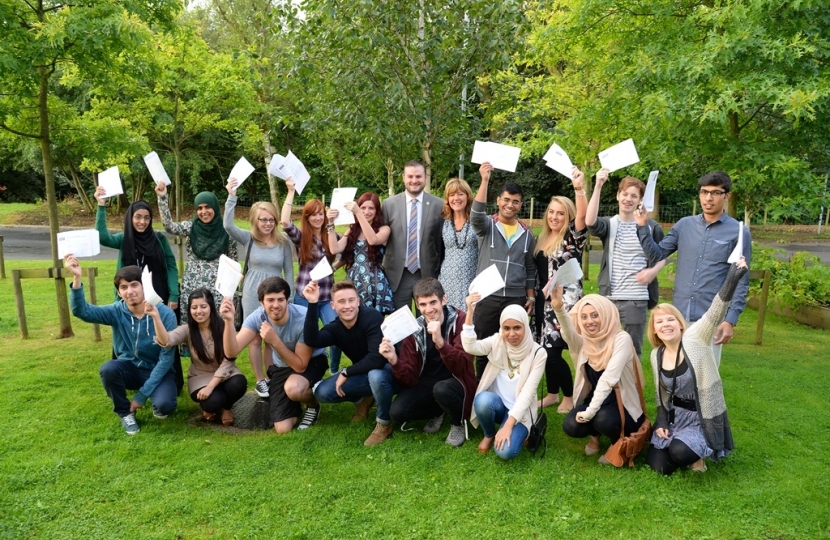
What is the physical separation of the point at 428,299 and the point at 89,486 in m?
2.46

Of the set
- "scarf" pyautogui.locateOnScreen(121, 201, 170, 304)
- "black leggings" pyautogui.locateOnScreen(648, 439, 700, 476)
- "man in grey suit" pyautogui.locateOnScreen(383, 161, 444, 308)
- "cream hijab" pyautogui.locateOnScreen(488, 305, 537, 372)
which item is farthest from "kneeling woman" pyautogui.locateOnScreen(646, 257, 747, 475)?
"scarf" pyautogui.locateOnScreen(121, 201, 170, 304)

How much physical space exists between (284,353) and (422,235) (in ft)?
5.03

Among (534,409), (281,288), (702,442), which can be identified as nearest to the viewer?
(702,442)

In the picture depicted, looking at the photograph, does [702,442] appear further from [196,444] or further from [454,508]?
[196,444]

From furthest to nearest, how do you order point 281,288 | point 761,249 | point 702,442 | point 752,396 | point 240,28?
point 240,28
point 761,249
point 752,396
point 281,288
point 702,442

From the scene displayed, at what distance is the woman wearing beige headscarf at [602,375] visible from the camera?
3904 mm

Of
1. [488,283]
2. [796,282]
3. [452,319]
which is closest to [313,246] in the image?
[452,319]

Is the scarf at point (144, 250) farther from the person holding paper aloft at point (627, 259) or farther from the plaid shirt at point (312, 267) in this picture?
the person holding paper aloft at point (627, 259)

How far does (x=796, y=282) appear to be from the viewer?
8609mm

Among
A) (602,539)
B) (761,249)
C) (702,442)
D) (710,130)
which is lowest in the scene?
(602,539)

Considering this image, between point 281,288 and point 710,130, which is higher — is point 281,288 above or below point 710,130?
below

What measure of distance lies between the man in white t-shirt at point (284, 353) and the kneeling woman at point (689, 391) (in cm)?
257

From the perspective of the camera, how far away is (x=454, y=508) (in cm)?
348

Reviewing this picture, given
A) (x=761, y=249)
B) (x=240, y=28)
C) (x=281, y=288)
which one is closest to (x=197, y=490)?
(x=281, y=288)
